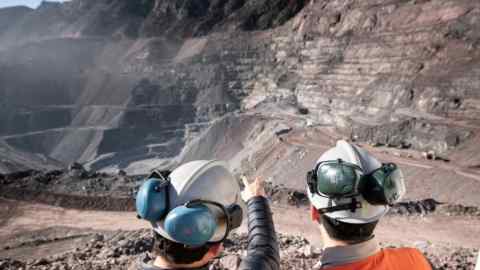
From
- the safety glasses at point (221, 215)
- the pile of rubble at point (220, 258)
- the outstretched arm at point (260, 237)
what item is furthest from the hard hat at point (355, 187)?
the pile of rubble at point (220, 258)

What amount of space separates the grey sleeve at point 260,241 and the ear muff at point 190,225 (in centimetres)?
30

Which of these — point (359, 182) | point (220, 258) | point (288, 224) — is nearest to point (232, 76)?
point (288, 224)

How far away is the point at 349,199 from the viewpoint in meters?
2.86

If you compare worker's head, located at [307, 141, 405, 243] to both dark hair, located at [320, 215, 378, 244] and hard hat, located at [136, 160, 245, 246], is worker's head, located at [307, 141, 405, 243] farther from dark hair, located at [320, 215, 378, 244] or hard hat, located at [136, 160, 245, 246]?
hard hat, located at [136, 160, 245, 246]

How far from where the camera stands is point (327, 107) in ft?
119

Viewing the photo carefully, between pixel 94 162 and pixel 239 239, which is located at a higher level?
pixel 239 239

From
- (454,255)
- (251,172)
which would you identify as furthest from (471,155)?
(454,255)

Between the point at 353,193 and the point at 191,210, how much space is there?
90 cm

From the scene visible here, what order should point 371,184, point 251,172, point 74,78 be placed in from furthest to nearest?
1. point 74,78
2. point 251,172
3. point 371,184

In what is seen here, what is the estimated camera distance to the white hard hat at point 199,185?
2574 mm

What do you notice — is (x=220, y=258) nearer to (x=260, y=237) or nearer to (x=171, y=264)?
(x=260, y=237)

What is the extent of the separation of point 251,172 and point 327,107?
10714 mm

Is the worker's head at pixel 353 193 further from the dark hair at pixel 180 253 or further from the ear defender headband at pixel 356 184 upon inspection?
the dark hair at pixel 180 253

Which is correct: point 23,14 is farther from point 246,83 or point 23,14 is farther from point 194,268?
point 194,268
